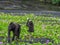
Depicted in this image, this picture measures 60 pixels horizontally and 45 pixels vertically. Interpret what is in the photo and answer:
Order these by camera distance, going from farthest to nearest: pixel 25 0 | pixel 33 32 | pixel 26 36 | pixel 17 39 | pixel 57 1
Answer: pixel 25 0, pixel 57 1, pixel 33 32, pixel 26 36, pixel 17 39

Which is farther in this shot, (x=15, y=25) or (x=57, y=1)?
(x=57, y=1)

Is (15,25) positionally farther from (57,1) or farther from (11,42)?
(57,1)

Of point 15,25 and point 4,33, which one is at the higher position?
point 15,25

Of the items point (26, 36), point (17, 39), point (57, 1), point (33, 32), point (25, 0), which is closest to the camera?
point (17, 39)

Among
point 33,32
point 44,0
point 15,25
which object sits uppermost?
point 15,25

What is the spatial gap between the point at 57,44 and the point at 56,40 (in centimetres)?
60

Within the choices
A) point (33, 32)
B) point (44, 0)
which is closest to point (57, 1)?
point (44, 0)

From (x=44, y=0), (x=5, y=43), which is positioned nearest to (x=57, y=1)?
(x=44, y=0)

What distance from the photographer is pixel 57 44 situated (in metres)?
9.16

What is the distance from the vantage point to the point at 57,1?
134 ft

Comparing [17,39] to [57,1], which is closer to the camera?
[17,39]

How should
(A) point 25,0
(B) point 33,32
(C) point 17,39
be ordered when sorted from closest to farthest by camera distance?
(C) point 17,39 → (B) point 33,32 → (A) point 25,0

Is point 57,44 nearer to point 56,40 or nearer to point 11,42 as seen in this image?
point 56,40

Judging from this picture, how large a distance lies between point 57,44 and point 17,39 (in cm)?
133
